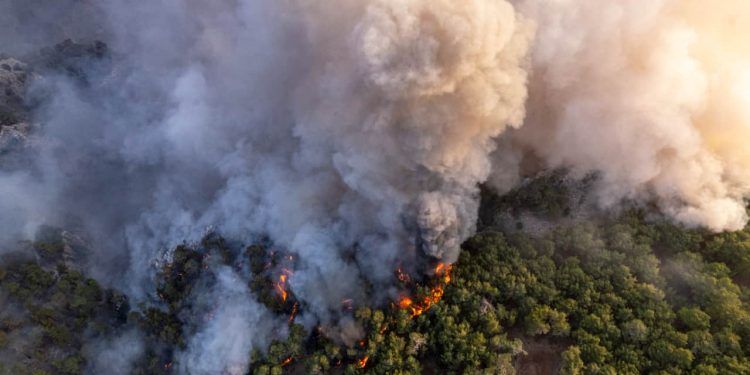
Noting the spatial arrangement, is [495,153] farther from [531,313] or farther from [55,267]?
[55,267]

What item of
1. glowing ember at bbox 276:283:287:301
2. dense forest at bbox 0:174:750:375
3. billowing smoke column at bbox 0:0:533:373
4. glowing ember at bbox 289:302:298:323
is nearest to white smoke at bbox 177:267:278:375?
billowing smoke column at bbox 0:0:533:373

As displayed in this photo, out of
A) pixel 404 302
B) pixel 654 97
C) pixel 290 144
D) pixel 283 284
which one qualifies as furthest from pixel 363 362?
pixel 654 97

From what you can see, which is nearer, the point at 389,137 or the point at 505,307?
the point at 389,137

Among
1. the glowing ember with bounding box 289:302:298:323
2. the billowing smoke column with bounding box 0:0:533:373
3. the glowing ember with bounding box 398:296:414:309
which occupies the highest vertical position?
the billowing smoke column with bounding box 0:0:533:373

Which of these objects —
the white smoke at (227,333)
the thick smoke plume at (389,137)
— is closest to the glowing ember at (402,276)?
the thick smoke plume at (389,137)

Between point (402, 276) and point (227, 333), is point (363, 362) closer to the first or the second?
point (402, 276)

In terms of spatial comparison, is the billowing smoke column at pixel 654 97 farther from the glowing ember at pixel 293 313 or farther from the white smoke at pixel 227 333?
the white smoke at pixel 227 333

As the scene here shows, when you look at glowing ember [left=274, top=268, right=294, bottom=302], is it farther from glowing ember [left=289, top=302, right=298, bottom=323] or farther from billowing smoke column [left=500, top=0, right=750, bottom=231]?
billowing smoke column [left=500, top=0, right=750, bottom=231]
